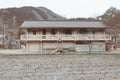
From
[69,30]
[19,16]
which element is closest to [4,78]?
[69,30]

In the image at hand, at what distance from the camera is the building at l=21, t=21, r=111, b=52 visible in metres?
48.1

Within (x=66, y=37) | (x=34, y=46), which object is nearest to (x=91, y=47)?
(x=66, y=37)

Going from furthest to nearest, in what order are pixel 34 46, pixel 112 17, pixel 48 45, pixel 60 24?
pixel 112 17 → pixel 60 24 → pixel 34 46 → pixel 48 45

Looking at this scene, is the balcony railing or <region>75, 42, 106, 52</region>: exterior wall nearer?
<region>75, 42, 106, 52</region>: exterior wall

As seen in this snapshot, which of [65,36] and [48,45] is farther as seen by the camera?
[48,45]

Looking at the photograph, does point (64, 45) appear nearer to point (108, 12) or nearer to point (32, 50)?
point (32, 50)

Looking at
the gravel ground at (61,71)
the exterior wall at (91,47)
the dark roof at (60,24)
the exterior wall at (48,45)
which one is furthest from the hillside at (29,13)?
the gravel ground at (61,71)

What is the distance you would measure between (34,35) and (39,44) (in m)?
1.58

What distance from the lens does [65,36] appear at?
48688 millimetres

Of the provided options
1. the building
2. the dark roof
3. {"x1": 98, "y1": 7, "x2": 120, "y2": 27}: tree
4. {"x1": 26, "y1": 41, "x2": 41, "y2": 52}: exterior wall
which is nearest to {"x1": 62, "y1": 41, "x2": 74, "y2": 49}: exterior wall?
the building

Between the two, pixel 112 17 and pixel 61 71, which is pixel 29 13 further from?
pixel 61 71

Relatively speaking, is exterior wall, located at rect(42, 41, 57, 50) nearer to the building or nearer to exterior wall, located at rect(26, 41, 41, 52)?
the building

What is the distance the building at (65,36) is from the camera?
4812cm

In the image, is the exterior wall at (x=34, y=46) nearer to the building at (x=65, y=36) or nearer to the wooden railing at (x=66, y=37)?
the building at (x=65, y=36)
